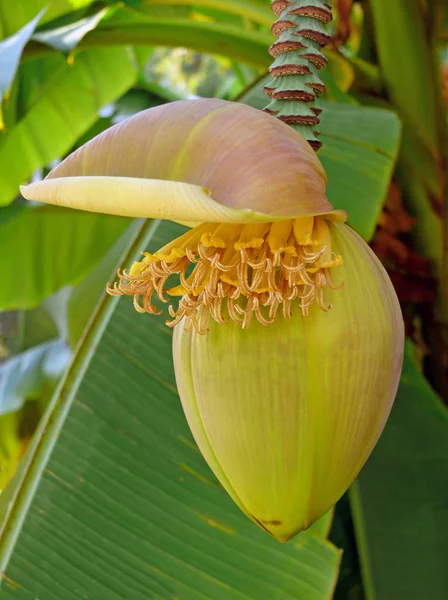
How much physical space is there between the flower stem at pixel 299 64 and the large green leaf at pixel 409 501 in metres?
0.42

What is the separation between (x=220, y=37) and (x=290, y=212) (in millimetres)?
555

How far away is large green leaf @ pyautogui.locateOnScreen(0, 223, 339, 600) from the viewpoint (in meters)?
0.45

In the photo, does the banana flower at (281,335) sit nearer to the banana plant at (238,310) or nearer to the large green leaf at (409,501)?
the banana plant at (238,310)

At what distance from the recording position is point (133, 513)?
0.48 meters

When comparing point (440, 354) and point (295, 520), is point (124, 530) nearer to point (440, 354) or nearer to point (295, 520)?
point (295, 520)

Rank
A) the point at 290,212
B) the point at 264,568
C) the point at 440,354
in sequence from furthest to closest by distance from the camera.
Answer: the point at 440,354
the point at 264,568
the point at 290,212

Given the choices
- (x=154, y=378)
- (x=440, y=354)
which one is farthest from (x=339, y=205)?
(x=440, y=354)

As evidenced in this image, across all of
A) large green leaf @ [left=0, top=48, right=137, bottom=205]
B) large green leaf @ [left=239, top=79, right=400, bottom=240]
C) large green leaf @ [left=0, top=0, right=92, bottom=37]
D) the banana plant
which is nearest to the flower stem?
the banana plant

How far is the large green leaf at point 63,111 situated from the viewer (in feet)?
3.00

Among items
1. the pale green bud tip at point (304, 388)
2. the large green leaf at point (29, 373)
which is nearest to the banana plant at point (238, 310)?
the pale green bud tip at point (304, 388)

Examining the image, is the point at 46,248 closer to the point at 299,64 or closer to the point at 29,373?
the point at 29,373

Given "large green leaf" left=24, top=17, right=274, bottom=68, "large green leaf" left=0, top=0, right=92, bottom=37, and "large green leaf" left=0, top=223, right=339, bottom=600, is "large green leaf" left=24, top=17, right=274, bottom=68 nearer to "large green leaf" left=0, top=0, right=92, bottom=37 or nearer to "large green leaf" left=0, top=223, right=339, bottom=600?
"large green leaf" left=0, top=0, right=92, bottom=37

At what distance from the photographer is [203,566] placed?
0.46 m

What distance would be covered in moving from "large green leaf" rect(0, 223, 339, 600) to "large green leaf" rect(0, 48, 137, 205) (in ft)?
1.73
